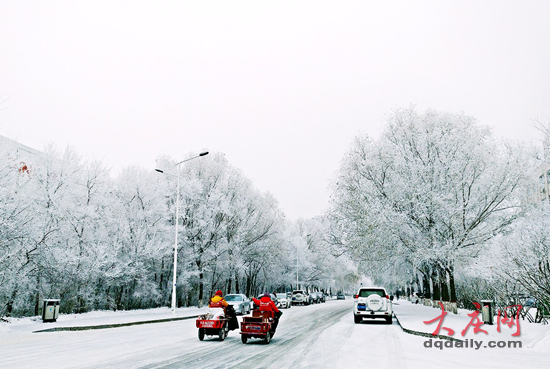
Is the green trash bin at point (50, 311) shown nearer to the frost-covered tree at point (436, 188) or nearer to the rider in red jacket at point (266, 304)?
the rider in red jacket at point (266, 304)

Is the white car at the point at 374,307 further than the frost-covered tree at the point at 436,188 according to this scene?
No

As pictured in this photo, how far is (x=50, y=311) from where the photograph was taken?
21.5 m

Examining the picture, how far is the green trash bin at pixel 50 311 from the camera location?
69.7 feet

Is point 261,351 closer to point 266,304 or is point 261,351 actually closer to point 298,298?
point 266,304

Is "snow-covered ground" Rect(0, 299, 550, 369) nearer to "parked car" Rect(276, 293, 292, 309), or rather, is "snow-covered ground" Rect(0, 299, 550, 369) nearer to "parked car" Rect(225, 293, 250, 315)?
"parked car" Rect(225, 293, 250, 315)

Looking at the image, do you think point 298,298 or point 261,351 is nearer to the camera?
point 261,351

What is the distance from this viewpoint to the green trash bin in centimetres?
2123

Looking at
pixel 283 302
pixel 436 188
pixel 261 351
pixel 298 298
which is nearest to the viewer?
pixel 261 351

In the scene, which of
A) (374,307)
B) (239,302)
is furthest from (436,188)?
(239,302)

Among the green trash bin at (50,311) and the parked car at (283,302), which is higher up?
the green trash bin at (50,311)

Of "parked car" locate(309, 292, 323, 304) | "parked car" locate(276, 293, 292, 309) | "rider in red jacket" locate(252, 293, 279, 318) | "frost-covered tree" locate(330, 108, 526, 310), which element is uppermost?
"frost-covered tree" locate(330, 108, 526, 310)

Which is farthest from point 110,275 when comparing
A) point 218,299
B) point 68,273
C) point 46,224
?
point 218,299

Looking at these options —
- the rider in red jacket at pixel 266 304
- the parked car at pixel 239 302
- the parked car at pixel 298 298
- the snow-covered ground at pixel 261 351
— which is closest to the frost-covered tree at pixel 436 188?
the snow-covered ground at pixel 261 351

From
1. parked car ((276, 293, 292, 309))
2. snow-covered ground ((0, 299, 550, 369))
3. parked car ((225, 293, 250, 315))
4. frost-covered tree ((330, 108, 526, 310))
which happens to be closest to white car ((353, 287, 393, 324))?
frost-covered tree ((330, 108, 526, 310))
